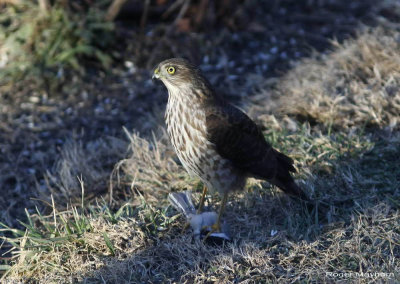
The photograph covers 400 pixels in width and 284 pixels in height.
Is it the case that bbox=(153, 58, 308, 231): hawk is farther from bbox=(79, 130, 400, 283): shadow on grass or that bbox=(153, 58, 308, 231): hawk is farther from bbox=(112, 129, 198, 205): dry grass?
bbox=(112, 129, 198, 205): dry grass

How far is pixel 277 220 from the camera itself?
4.27 meters

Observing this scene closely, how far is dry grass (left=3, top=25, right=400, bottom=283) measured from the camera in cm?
367

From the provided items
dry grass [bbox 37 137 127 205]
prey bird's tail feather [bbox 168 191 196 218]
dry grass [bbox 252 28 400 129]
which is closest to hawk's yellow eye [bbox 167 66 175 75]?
prey bird's tail feather [bbox 168 191 196 218]

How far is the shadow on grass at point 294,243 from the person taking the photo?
362 cm

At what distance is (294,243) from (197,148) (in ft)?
3.29

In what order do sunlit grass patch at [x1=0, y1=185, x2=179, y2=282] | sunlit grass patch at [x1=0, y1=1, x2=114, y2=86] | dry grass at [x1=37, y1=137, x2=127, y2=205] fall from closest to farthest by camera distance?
sunlit grass patch at [x1=0, y1=185, x2=179, y2=282] → dry grass at [x1=37, y1=137, x2=127, y2=205] → sunlit grass patch at [x1=0, y1=1, x2=114, y2=86]

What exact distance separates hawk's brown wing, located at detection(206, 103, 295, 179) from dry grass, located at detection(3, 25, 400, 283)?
0.41 m

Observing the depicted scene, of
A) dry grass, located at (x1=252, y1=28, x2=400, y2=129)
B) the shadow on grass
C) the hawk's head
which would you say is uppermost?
the hawk's head

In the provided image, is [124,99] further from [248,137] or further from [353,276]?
[353,276]

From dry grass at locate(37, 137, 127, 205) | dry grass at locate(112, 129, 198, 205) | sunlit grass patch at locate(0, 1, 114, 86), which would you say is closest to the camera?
dry grass at locate(112, 129, 198, 205)

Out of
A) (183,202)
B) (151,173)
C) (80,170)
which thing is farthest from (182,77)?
(80,170)

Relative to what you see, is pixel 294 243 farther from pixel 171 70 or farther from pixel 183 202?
pixel 171 70

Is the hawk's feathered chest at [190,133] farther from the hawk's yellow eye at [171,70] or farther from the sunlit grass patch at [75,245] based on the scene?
the sunlit grass patch at [75,245]

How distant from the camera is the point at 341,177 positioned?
4.52m
